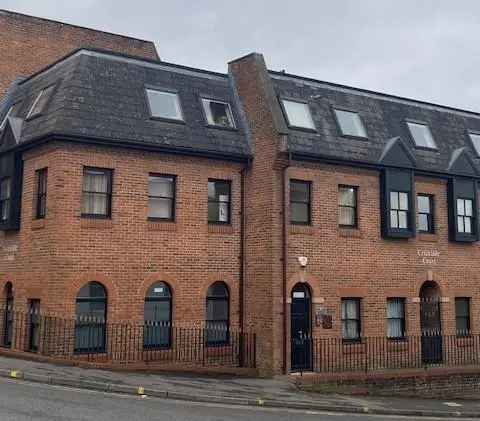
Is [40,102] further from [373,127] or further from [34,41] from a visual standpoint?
[373,127]

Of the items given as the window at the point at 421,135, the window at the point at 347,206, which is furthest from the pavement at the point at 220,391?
the window at the point at 421,135

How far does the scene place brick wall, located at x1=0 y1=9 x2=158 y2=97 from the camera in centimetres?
2398

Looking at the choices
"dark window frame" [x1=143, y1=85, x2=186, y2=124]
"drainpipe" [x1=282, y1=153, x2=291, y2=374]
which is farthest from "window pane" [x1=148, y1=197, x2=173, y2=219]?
"drainpipe" [x1=282, y1=153, x2=291, y2=374]

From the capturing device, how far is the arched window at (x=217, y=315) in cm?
1803

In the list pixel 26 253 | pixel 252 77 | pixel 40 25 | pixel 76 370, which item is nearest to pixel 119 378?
pixel 76 370

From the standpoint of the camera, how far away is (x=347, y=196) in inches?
788

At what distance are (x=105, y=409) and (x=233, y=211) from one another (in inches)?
358

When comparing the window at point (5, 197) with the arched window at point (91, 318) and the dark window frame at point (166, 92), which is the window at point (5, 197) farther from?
the dark window frame at point (166, 92)

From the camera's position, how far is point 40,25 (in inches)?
989

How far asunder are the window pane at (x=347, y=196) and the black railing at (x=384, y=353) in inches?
168

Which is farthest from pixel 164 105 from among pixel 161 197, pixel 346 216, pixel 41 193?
pixel 346 216

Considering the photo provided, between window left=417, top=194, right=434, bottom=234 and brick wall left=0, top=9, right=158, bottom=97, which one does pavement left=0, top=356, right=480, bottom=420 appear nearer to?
window left=417, top=194, right=434, bottom=234

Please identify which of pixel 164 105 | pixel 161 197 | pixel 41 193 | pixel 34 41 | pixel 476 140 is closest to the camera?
pixel 41 193

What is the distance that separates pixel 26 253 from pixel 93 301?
2.54 metres
